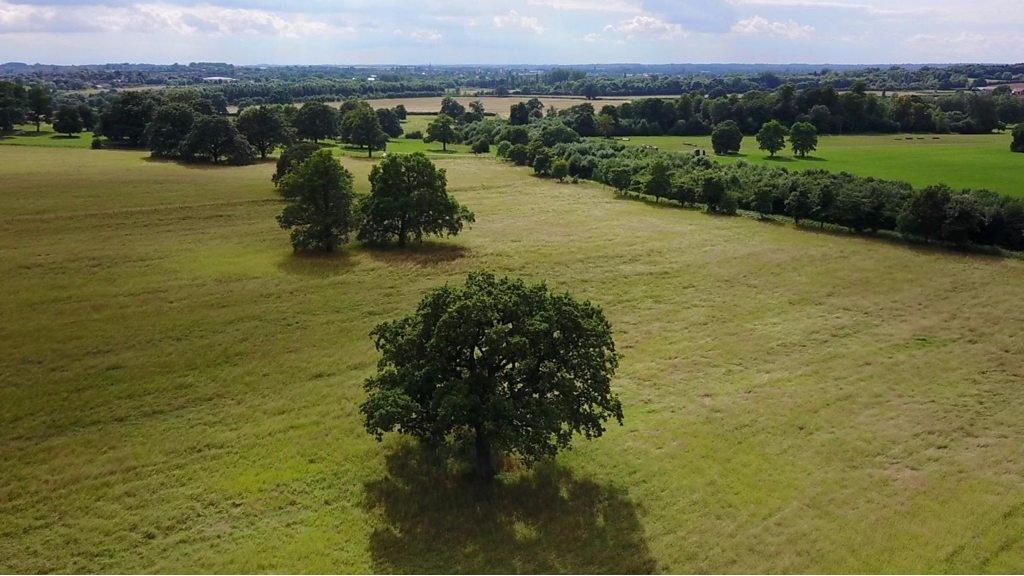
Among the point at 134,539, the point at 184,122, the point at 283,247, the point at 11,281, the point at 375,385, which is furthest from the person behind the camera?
the point at 184,122

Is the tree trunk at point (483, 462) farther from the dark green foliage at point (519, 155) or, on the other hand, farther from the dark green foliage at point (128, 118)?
the dark green foliage at point (128, 118)

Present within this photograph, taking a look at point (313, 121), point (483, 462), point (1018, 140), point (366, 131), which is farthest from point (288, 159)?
point (1018, 140)

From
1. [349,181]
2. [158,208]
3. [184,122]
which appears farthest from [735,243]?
[184,122]

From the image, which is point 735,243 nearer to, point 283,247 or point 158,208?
point 283,247

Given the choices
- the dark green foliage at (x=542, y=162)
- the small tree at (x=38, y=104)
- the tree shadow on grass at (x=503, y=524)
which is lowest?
the tree shadow on grass at (x=503, y=524)

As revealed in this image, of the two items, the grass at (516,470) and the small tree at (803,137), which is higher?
the small tree at (803,137)

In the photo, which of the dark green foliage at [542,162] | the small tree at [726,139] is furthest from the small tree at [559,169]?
the small tree at [726,139]
